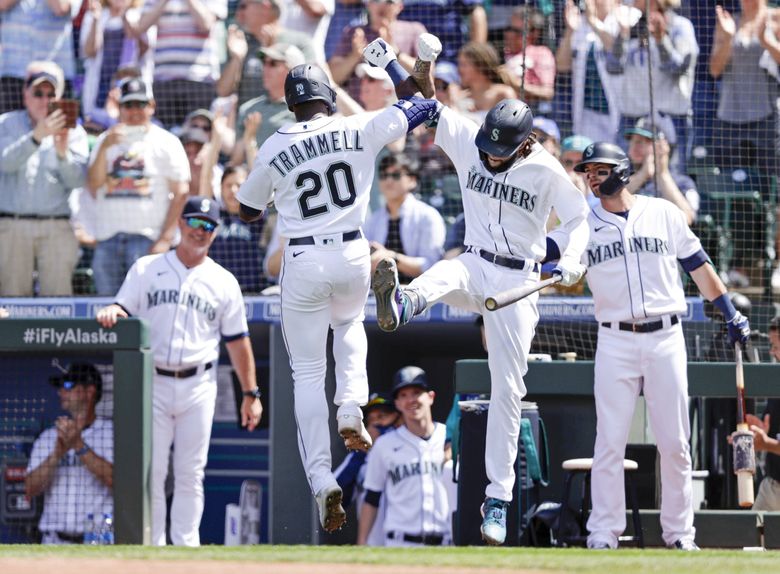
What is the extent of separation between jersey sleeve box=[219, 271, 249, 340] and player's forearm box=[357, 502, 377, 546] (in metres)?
1.39

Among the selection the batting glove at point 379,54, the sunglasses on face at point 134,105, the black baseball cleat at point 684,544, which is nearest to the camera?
the batting glove at point 379,54

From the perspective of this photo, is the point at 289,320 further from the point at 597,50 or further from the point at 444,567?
the point at 597,50

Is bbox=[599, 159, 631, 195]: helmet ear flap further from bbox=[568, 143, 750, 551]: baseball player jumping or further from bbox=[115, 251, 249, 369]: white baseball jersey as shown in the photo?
bbox=[115, 251, 249, 369]: white baseball jersey

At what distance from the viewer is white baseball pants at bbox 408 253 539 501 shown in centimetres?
667

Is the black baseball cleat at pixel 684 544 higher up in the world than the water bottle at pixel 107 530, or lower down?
lower down

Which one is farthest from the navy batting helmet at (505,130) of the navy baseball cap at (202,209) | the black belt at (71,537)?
the black belt at (71,537)

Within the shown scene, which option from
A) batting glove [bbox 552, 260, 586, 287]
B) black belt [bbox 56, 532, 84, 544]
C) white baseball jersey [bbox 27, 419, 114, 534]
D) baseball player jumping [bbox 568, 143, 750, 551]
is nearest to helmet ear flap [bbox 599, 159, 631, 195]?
baseball player jumping [bbox 568, 143, 750, 551]

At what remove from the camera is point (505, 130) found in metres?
6.55

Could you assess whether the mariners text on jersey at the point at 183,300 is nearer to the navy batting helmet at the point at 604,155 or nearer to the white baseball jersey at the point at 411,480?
the white baseball jersey at the point at 411,480

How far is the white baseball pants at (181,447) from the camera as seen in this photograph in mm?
8578

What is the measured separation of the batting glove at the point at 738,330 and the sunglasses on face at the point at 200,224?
3.15 metres

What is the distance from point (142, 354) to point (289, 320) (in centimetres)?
202

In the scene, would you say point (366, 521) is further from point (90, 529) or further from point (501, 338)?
point (501, 338)

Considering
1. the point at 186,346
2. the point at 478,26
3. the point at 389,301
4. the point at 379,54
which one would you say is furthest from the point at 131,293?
the point at 478,26
